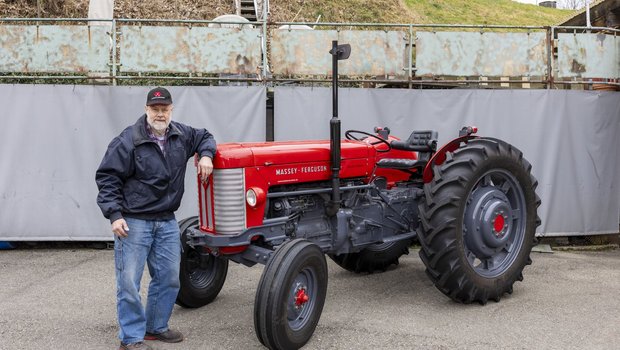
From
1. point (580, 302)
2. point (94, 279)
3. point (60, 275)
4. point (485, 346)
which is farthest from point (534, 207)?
point (60, 275)

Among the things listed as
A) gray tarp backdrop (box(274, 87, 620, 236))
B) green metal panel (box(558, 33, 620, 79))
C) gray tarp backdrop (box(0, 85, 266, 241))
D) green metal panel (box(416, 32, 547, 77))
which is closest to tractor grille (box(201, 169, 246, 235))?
gray tarp backdrop (box(0, 85, 266, 241))

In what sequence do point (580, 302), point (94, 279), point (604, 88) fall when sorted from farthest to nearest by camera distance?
point (604, 88)
point (94, 279)
point (580, 302)

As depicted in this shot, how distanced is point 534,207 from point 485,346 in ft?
5.66

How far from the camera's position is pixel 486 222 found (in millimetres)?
4883

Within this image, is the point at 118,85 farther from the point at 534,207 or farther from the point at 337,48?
the point at 534,207

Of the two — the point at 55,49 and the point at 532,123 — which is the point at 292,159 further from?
the point at 55,49

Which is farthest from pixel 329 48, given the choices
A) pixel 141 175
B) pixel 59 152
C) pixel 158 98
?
pixel 141 175

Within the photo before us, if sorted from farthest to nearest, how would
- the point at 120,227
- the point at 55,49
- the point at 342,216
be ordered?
the point at 55,49 → the point at 342,216 → the point at 120,227

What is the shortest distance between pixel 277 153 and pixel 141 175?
3.21 feet

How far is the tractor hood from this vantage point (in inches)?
160

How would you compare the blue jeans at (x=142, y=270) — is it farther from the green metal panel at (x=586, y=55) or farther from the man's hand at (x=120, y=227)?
the green metal panel at (x=586, y=55)

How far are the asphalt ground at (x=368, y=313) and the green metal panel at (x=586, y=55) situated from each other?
Result: 2460 millimetres

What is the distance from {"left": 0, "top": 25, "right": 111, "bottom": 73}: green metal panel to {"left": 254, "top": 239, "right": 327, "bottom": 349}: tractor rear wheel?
4.28 m

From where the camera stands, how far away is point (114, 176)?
3746mm
